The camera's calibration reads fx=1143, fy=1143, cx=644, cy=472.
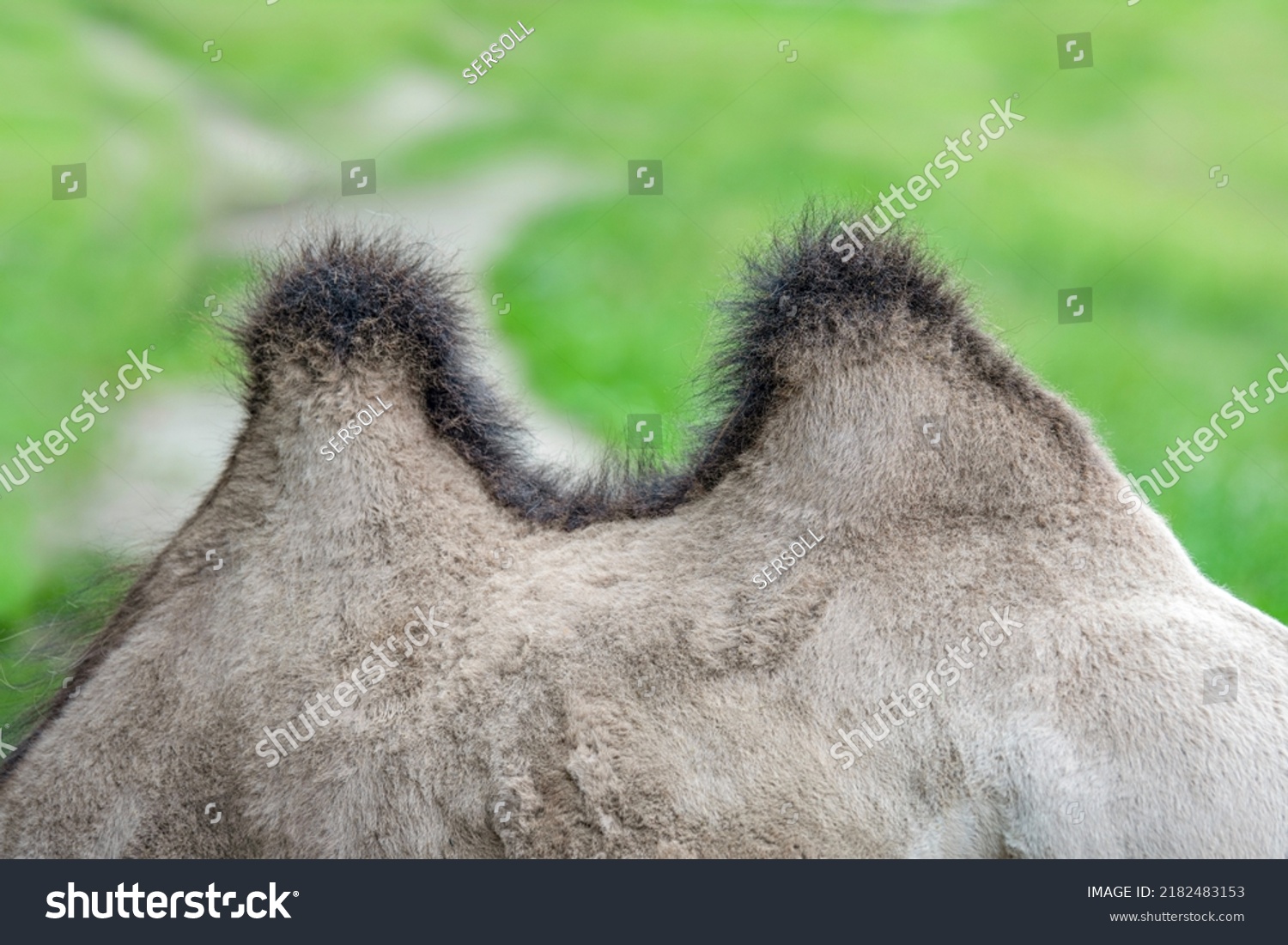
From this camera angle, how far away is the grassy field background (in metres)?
7.64

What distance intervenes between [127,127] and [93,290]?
1.59 meters

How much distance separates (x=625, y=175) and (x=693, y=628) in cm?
795

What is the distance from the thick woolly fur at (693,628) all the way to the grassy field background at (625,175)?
3.95 metres

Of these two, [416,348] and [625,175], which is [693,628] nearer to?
[416,348]

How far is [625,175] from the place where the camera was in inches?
393

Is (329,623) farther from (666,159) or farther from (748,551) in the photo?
(666,159)

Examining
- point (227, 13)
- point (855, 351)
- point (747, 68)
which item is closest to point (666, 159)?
point (747, 68)

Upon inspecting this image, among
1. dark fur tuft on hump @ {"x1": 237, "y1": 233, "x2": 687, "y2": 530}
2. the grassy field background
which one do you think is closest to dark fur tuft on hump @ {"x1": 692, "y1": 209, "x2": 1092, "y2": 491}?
dark fur tuft on hump @ {"x1": 237, "y1": 233, "x2": 687, "y2": 530}

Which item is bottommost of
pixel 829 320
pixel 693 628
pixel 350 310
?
pixel 693 628

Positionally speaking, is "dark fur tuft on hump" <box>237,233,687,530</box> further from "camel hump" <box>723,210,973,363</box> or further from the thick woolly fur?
"camel hump" <box>723,210,973,363</box>

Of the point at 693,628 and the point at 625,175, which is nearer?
the point at 693,628

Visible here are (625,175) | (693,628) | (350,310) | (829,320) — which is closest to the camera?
(693,628)

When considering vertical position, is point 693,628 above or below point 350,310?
below

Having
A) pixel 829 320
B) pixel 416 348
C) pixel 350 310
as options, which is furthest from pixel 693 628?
pixel 350 310
